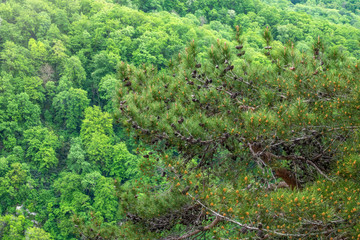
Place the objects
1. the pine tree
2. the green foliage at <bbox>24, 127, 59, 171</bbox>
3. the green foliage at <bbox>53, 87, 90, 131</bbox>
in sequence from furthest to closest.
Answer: the green foliage at <bbox>53, 87, 90, 131</bbox> → the green foliage at <bbox>24, 127, 59, 171</bbox> → the pine tree

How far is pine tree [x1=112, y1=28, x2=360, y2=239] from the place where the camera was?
3.34m

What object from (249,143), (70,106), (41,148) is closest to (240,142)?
(249,143)

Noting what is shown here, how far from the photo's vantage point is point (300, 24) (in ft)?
161

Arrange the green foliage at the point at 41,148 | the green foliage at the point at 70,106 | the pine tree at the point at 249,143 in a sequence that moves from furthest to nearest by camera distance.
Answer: the green foliage at the point at 70,106 → the green foliage at the point at 41,148 → the pine tree at the point at 249,143

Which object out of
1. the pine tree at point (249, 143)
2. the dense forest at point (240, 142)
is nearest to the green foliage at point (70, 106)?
the dense forest at point (240, 142)

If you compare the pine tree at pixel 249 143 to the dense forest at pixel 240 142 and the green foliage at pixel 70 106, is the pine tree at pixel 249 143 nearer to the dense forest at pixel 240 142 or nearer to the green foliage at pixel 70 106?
the dense forest at pixel 240 142

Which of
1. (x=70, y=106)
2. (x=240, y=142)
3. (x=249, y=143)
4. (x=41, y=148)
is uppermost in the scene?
(x=249, y=143)

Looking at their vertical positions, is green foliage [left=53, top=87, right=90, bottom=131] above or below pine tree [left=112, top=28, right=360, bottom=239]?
below

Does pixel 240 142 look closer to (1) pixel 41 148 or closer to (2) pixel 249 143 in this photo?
(2) pixel 249 143

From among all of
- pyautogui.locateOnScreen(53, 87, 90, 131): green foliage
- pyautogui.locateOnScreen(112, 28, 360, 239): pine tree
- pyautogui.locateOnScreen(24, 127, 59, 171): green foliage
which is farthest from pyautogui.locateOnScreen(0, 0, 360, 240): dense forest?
pyautogui.locateOnScreen(53, 87, 90, 131): green foliage

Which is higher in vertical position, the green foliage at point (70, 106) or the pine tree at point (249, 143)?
the pine tree at point (249, 143)

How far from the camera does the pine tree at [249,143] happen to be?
3344mm

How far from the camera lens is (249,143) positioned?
4273mm

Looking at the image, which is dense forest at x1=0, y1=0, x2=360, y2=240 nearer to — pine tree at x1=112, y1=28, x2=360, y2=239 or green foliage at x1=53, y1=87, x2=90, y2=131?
pine tree at x1=112, y1=28, x2=360, y2=239
